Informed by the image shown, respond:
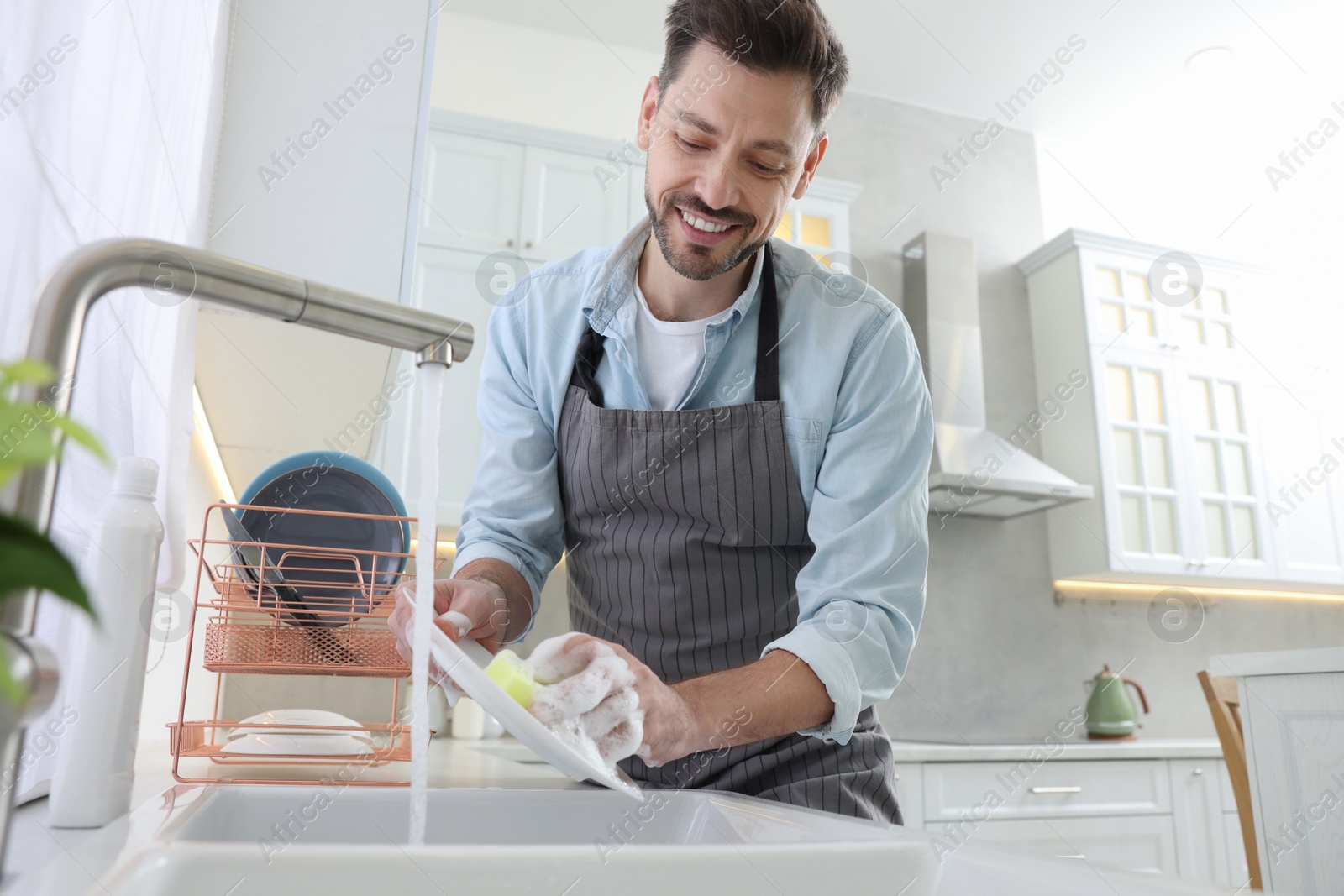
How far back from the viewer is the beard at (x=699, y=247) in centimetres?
106

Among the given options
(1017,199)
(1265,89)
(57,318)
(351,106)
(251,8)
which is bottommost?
(57,318)

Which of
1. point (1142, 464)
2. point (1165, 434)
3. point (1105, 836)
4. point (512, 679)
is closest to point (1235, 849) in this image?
point (1105, 836)

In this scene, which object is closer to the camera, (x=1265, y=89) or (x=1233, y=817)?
(x=1233, y=817)

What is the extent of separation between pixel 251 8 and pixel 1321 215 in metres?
4.26

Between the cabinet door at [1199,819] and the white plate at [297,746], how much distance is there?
7.62 feet

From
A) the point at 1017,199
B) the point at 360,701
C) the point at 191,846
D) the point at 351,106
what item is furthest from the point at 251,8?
the point at 1017,199

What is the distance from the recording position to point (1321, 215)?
392 centimetres

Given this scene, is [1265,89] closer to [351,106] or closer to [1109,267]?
[1109,267]

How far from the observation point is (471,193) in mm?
2711

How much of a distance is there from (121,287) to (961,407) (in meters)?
2.87

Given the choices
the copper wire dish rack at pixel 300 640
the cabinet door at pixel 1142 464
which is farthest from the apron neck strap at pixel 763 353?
the cabinet door at pixel 1142 464

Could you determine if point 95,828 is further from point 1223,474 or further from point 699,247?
point 1223,474

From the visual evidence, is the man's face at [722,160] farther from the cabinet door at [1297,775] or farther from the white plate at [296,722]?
the cabinet door at [1297,775]

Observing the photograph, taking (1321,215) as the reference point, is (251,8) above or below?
below
